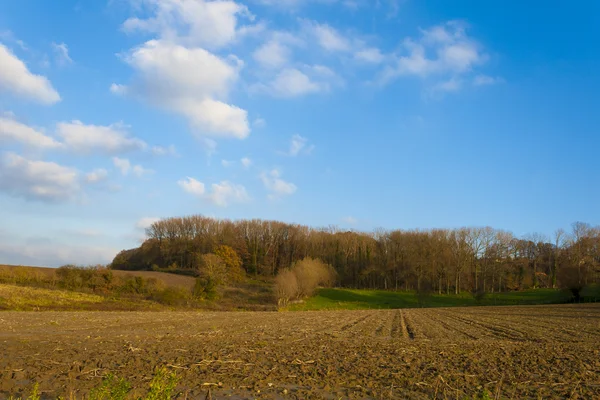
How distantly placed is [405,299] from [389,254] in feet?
79.1

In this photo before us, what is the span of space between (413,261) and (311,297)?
28307 mm

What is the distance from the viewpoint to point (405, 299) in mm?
87125

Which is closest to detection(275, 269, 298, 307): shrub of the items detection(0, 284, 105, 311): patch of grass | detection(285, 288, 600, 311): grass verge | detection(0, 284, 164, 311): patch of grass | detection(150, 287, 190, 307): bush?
detection(285, 288, 600, 311): grass verge

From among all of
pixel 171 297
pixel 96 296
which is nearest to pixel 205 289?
pixel 171 297

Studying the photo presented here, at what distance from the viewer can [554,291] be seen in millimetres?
87312

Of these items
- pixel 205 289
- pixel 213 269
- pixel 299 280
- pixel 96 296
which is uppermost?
pixel 213 269

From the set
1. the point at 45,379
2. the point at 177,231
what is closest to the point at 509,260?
the point at 177,231

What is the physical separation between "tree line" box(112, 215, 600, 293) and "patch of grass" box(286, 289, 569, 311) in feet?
10.6

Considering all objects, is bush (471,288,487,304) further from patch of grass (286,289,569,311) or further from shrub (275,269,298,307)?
shrub (275,269,298,307)

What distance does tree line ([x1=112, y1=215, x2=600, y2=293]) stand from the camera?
9731 cm

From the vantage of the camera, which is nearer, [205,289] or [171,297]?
[171,297]

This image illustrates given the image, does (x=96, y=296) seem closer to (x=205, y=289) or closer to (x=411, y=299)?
(x=205, y=289)

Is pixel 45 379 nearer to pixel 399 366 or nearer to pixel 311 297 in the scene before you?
pixel 399 366

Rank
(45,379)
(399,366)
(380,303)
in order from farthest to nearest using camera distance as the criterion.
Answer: (380,303) → (399,366) → (45,379)
